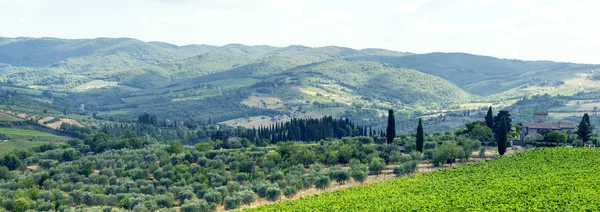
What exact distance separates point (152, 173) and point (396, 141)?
51267 mm

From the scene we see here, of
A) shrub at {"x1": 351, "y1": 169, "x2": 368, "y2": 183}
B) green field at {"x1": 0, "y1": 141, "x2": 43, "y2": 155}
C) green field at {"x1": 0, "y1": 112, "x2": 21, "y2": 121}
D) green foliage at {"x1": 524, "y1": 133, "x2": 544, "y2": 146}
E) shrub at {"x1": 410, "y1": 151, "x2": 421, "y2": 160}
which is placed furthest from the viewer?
green field at {"x1": 0, "y1": 112, "x2": 21, "y2": 121}

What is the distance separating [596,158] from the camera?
72.3 metres

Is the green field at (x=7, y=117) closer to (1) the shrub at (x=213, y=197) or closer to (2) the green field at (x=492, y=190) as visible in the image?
(1) the shrub at (x=213, y=197)

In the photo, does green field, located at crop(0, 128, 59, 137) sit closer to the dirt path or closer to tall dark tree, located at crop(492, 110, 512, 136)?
the dirt path

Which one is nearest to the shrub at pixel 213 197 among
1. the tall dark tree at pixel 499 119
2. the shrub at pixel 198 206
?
the shrub at pixel 198 206

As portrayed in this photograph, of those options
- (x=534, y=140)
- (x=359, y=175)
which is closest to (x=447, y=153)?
(x=359, y=175)

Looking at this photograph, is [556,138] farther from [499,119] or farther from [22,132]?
[22,132]

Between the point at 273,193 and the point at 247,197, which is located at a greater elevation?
the point at 273,193

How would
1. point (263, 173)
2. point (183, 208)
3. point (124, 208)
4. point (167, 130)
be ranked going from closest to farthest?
1. point (183, 208)
2. point (124, 208)
3. point (263, 173)
4. point (167, 130)

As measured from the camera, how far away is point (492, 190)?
60250mm

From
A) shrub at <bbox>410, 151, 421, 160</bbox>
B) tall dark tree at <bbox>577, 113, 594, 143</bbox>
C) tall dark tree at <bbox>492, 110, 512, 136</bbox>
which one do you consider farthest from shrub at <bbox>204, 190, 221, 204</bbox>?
tall dark tree at <bbox>577, 113, 594, 143</bbox>

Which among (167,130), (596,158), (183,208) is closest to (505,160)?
(596,158)

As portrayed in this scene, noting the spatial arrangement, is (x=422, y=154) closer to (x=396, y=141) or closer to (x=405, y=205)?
(x=396, y=141)

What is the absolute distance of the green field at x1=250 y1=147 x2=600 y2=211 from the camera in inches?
2146
